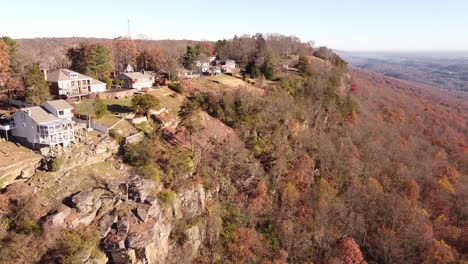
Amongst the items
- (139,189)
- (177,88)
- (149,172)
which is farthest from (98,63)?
(139,189)

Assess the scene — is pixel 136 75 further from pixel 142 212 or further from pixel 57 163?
pixel 142 212

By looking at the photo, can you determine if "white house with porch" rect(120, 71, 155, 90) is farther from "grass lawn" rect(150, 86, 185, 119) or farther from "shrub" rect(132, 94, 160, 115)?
"shrub" rect(132, 94, 160, 115)

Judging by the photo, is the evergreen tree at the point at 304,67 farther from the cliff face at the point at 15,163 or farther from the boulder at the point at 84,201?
the cliff face at the point at 15,163

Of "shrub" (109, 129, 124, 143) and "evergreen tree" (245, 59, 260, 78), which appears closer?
"shrub" (109, 129, 124, 143)

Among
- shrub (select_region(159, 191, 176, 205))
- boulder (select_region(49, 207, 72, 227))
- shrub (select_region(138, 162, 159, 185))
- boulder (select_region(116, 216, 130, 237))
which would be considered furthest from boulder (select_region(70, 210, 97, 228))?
shrub (select_region(159, 191, 176, 205))

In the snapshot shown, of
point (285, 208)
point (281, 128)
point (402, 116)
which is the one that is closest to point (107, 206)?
point (285, 208)

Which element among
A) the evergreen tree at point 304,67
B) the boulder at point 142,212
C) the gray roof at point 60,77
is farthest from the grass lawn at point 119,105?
the evergreen tree at point 304,67

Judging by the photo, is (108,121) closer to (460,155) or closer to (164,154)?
(164,154)
